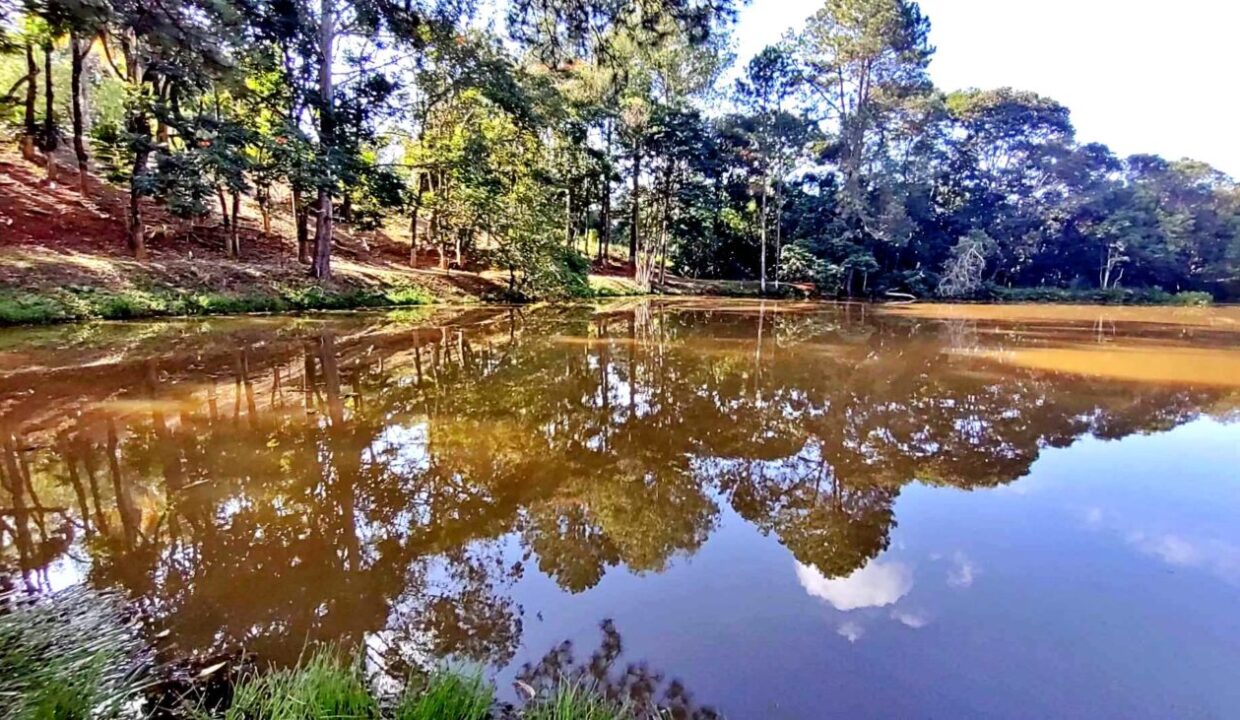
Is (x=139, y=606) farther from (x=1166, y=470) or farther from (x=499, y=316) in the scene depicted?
(x=499, y=316)

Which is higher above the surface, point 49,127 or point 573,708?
point 49,127

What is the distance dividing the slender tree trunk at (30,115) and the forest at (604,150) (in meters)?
0.10

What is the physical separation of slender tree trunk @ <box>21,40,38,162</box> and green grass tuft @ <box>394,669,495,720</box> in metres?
16.0

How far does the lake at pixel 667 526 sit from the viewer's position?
Result: 2221 mm

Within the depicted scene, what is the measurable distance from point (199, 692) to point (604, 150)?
1001 inches

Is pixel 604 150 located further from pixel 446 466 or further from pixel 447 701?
pixel 447 701

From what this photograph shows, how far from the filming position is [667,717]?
1.92m

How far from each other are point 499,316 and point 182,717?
537 inches

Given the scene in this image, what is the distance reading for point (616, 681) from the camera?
2090 mm

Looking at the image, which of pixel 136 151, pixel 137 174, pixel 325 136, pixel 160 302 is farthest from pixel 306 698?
pixel 325 136

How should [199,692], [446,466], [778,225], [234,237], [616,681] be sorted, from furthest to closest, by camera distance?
[778,225]
[234,237]
[446,466]
[616,681]
[199,692]

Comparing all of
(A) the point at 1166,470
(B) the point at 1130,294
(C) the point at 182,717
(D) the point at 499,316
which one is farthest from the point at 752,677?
(B) the point at 1130,294

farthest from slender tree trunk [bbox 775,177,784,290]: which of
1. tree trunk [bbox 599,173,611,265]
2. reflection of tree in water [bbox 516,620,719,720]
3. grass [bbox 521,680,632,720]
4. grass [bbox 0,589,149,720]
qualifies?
grass [bbox 0,589,149,720]

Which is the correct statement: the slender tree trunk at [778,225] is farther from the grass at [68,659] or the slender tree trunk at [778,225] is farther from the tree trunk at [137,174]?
the grass at [68,659]
